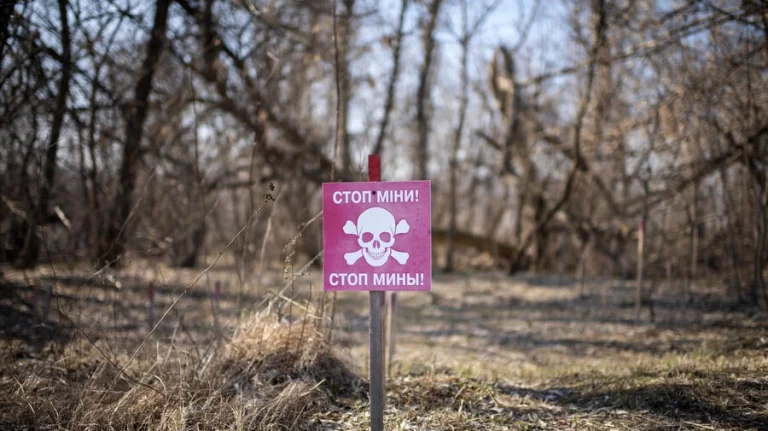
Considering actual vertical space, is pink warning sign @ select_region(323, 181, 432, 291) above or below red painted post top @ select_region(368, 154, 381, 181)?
below

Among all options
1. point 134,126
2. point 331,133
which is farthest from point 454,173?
point 134,126

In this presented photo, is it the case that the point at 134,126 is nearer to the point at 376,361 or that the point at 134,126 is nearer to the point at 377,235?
the point at 377,235

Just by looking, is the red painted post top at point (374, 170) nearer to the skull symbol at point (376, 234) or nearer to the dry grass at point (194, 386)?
the skull symbol at point (376, 234)

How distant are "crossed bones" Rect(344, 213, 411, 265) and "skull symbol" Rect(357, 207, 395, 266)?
0.02 metres

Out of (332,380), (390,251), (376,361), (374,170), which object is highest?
(374,170)

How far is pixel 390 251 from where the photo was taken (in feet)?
10.4

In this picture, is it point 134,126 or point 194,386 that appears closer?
Answer: point 194,386

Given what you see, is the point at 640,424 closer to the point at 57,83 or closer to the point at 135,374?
the point at 135,374

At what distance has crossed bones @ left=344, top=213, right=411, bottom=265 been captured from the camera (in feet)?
10.4

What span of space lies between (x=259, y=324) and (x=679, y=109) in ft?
24.2

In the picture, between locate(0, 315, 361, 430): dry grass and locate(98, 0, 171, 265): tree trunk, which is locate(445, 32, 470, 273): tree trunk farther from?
locate(0, 315, 361, 430): dry grass

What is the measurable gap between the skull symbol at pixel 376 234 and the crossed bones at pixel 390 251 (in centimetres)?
2

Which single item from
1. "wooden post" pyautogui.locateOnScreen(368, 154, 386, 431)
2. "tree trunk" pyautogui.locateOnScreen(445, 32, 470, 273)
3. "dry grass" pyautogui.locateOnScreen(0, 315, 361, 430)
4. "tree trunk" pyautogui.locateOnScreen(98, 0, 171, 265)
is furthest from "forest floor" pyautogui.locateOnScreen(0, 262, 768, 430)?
"tree trunk" pyautogui.locateOnScreen(445, 32, 470, 273)

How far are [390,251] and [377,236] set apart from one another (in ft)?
0.38
